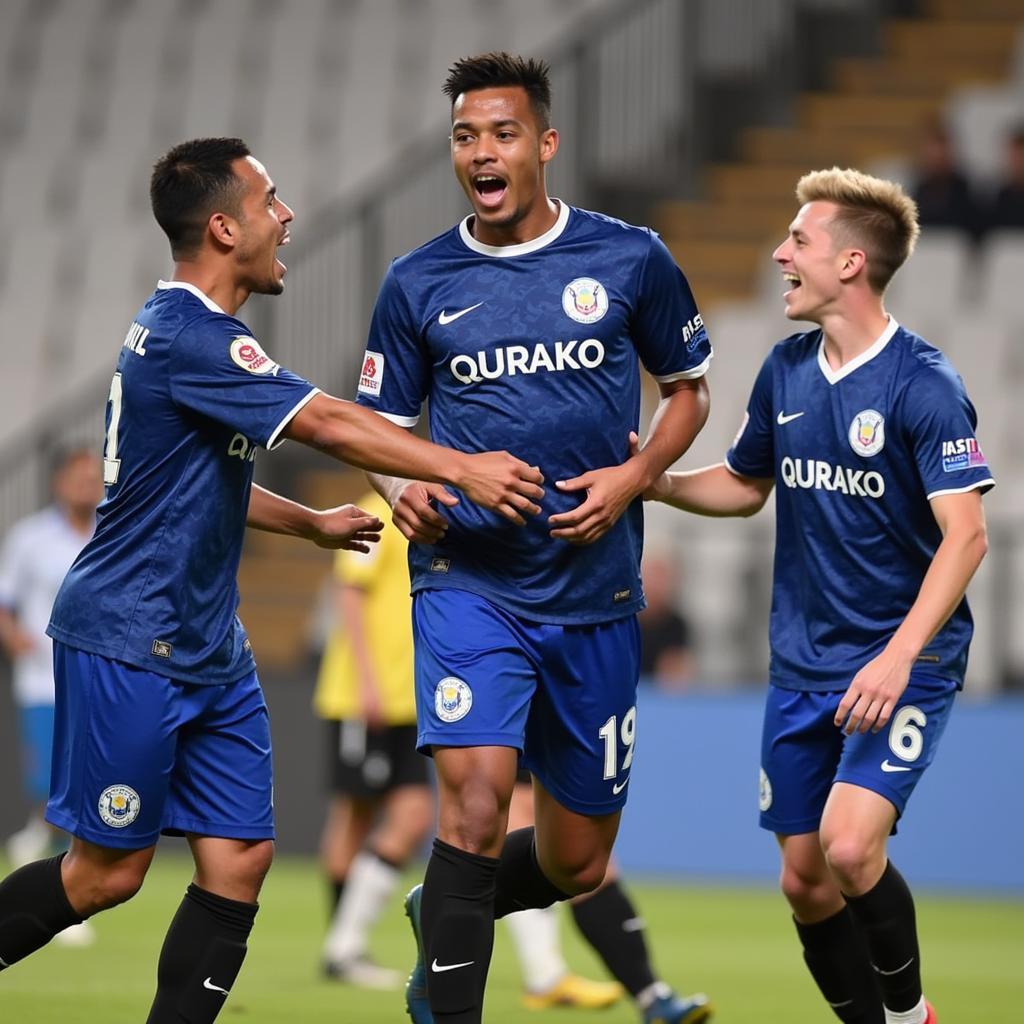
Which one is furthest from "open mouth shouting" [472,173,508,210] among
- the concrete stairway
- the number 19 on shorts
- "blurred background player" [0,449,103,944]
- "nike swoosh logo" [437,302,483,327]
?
the concrete stairway

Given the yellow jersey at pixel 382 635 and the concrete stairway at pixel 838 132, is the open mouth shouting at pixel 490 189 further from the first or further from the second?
the concrete stairway at pixel 838 132

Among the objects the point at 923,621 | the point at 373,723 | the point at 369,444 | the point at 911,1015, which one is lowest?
the point at 911,1015

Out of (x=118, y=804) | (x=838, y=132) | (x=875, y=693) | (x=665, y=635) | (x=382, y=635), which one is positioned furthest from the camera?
(x=838, y=132)

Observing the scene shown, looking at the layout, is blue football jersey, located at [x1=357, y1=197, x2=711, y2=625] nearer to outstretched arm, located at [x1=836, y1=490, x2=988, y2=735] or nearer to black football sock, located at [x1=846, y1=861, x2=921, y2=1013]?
outstretched arm, located at [x1=836, y1=490, x2=988, y2=735]

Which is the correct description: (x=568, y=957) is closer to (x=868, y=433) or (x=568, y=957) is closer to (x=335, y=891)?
(x=335, y=891)

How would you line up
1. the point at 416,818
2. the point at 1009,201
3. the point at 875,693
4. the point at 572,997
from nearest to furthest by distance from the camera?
the point at 875,693, the point at 572,997, the point at 416,818, the point at 1009,201

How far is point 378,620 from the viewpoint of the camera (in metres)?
8.52

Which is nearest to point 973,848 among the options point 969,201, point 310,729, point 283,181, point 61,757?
point 310,729

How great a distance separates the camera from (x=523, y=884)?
5.62 meters

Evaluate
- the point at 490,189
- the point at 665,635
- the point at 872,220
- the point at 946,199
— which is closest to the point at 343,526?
the point at 490,189

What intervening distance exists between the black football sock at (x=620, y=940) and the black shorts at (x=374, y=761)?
6.26 feet

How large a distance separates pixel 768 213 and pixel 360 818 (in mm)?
8164

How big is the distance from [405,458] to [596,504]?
0.50 meters

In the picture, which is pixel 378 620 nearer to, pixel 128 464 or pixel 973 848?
pixel 128 464
